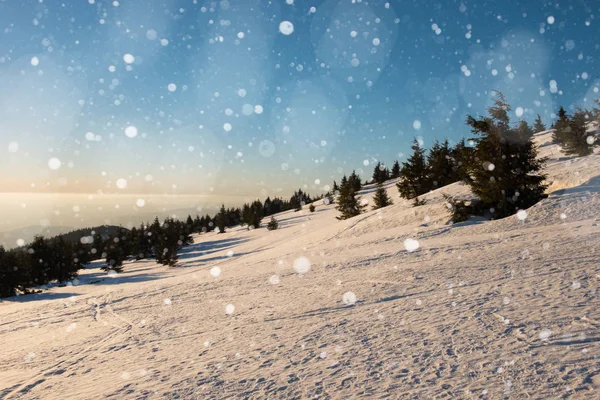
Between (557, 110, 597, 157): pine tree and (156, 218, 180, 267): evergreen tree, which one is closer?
(557, 110, 597, 157): pine tree

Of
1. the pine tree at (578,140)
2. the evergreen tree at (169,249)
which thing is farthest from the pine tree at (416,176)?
the evergreen tree at (169,249)

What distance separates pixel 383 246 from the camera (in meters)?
17.6

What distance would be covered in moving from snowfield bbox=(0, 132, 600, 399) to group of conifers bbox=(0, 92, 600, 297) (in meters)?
4.50

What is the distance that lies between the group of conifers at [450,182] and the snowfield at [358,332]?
4500 millimetres

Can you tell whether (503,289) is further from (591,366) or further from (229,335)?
→ (229,335)

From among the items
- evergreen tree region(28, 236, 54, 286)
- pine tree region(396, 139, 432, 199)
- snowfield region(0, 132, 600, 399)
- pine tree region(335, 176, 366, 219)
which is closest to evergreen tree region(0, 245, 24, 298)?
evergreen tree region(28, 236, 54, 286)

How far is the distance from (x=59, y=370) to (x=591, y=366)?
10120 millimetres

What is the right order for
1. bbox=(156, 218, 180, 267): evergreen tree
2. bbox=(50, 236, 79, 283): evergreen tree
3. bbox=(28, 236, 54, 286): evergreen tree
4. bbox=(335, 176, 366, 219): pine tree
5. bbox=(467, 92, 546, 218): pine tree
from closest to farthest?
bbox=(467, 92, 546, 218): pine tree → bbox=(156, 218, 180, 267): evergreen tree → bbox=(28, 236, 54, 286): evergreen tree → bbox=(50, 236, 79, 283): evergreen tree → bbox=(335, 176, 366, 219): pine tree

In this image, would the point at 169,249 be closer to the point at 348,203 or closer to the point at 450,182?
the point at 348,203

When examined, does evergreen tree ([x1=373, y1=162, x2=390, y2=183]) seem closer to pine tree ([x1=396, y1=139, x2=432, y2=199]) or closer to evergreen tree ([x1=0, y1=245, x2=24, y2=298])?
pine tree ([x1=396, y1=139, x2=432, y2=199])

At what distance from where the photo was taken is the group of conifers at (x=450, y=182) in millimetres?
19625

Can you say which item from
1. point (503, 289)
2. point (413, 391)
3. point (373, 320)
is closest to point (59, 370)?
→ point (373, 320)

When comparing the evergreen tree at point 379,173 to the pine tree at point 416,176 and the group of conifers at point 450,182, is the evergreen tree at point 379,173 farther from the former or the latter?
the pine tree at point 416,176

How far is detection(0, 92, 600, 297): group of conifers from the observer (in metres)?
19.6
